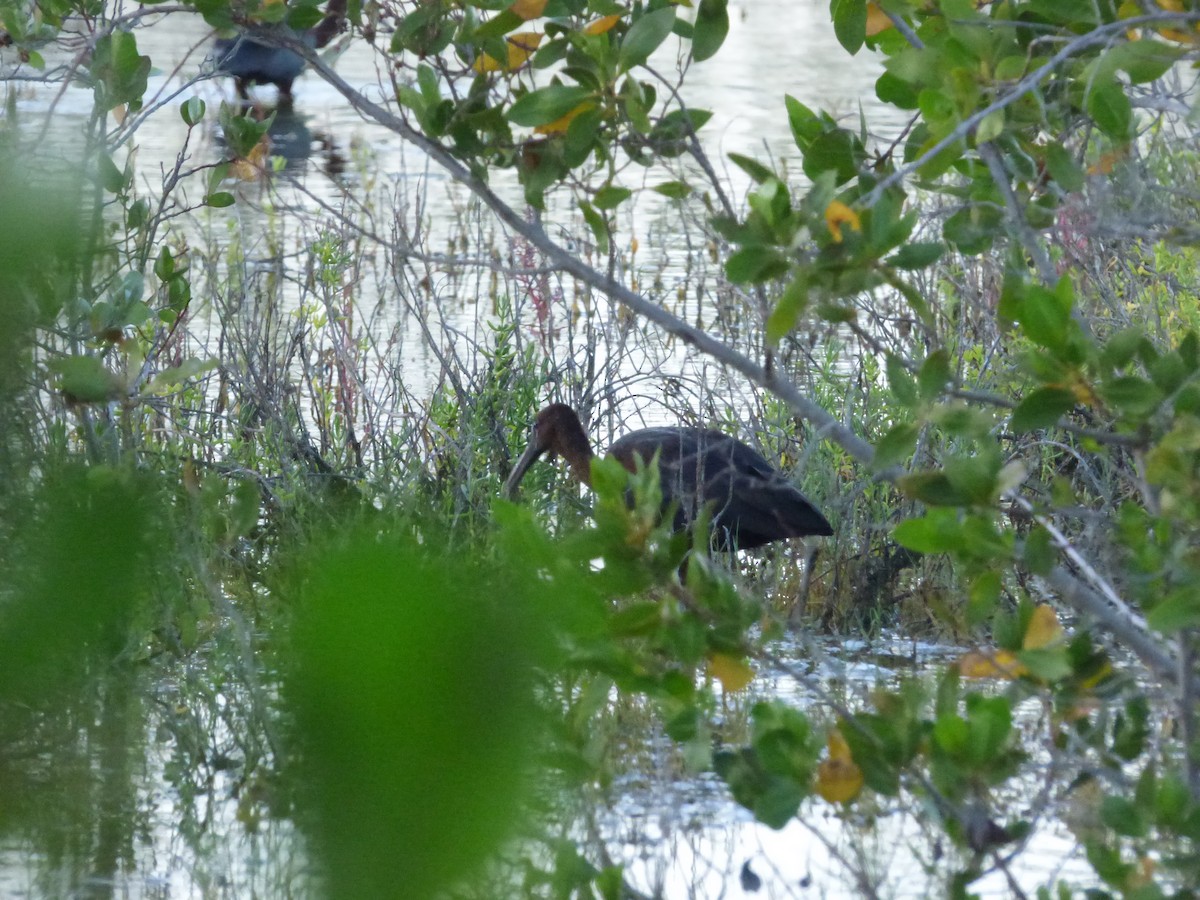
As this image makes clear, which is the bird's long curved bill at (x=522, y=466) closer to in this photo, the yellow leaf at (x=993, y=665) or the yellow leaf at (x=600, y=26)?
the yellow leaf at (x=600, y=26)

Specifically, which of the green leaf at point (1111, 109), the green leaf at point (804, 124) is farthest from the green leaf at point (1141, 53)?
the green leaf at point (804, 124)

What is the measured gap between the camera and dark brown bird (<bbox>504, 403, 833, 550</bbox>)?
4625 mm

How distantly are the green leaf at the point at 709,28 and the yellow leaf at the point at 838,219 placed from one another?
2.08 feet

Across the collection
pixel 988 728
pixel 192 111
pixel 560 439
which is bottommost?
pixel 988 728

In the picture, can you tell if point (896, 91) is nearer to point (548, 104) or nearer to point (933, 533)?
point (548, 104)

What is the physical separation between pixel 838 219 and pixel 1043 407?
1.15 ft

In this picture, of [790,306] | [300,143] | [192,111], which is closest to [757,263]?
[790,306]

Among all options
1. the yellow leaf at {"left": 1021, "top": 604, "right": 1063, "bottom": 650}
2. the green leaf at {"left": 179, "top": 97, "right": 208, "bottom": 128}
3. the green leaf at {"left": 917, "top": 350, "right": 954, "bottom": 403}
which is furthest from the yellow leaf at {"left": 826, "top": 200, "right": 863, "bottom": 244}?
the green leaf at {"left": 179, "top": 97, "right": 208, "bottom": 128}

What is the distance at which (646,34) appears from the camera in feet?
8.03

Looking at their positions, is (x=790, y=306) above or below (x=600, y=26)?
below

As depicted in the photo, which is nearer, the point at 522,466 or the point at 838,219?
the point at 838,219

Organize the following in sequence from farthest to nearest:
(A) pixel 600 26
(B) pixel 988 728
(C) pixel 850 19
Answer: (C) pixel 850 19 → (A) pixel 600 26 → (B) pixel 988 728

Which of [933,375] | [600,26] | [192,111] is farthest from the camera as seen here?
[192,111]

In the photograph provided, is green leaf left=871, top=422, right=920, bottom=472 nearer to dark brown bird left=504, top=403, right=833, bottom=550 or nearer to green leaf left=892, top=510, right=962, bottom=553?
green leaf left=892, top=510, right=962, bottom=553
